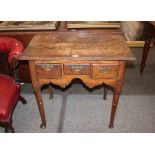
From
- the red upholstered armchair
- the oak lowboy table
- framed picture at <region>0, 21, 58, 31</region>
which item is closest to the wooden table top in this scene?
the oak lowboy table

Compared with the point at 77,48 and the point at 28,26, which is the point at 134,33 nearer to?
the point at 28,26

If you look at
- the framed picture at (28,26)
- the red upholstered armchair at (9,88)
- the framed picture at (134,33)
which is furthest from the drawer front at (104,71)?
the framed picture at (134,33)

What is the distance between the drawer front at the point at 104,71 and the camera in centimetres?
139

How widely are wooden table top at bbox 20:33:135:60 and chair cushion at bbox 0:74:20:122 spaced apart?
395 mm

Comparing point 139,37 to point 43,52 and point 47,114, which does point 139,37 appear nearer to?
point 47,114

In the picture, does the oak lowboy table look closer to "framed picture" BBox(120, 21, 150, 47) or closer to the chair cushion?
the chair cushion

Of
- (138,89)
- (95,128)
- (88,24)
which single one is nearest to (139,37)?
(138,89)

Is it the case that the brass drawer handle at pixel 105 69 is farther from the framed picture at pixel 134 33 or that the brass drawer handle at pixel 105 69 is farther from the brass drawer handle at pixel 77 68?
the framed picture at pixel 134 33

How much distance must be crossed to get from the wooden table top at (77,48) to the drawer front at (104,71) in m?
0.08

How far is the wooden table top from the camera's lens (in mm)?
1355

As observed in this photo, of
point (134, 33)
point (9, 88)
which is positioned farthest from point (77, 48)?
point (134, 33)

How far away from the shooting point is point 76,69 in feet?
4.62

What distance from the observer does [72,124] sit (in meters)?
1.93
